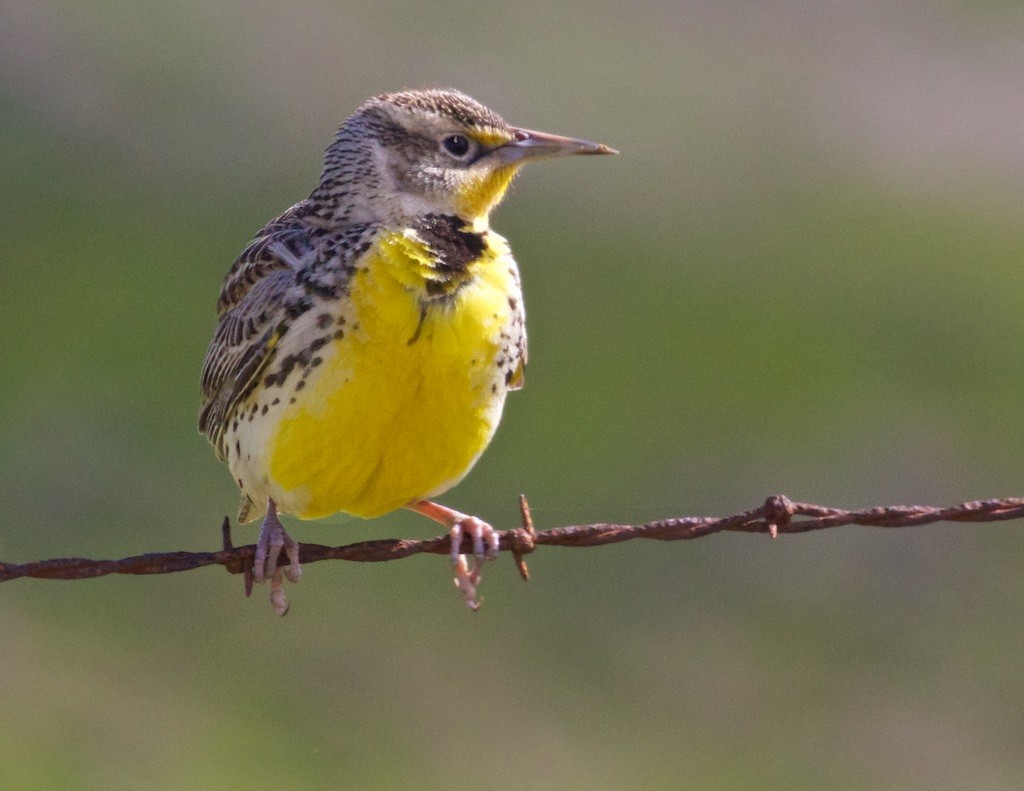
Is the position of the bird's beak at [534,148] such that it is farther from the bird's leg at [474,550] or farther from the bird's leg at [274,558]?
the bird's leg at [274,558]

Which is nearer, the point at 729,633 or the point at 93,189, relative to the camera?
the point at 729,633

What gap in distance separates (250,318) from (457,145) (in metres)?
0.75

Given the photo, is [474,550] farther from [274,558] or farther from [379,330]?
[379,330]

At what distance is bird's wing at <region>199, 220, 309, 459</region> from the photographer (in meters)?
5.41

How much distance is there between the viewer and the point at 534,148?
18.8 feet

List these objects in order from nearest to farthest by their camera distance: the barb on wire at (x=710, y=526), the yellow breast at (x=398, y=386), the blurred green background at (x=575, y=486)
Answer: the barb on wire at (x=710, y=526)
the yellow breast at (x=398, y=386)
the blurred green background at (x=575, y=486)

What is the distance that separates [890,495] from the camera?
14266 millimetres

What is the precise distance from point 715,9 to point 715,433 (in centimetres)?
1529

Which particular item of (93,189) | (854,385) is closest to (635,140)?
(93,189)

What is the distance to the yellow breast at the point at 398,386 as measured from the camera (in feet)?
16.9

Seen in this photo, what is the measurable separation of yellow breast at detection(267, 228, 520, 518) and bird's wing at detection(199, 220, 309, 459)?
0.21 metres

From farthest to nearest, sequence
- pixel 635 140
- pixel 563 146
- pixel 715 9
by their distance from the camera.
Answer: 1. pixel 715 9
2. pixel 635 140
3. pixel 563 146

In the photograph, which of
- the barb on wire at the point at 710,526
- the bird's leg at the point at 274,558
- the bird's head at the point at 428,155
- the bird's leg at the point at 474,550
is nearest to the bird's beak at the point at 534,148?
the bird's head at the point at 428,155

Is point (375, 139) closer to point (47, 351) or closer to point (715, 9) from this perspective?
point (47, 351)
